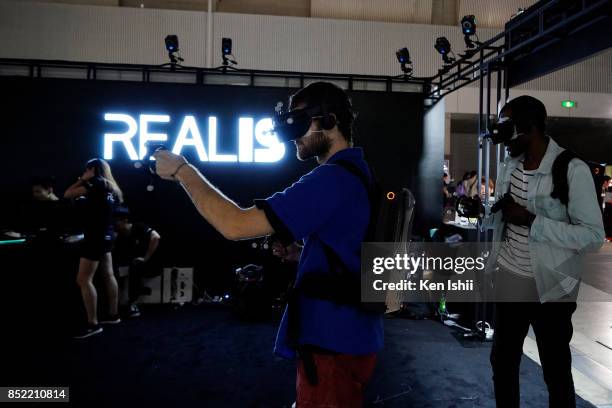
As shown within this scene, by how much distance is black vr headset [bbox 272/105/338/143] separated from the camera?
50.1 inches

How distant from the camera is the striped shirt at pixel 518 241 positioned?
1.94 meters

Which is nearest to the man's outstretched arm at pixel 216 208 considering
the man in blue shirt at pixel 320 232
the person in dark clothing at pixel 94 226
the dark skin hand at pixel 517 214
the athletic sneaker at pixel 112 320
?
the man in blue shirt at pixel 320 232

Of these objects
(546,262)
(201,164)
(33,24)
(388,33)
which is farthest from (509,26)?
(33,24)

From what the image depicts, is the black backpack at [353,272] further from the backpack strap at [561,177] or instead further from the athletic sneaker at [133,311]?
the athletic sneaker at [133,311]

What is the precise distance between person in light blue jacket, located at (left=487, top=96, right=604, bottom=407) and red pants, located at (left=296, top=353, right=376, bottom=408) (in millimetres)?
1049

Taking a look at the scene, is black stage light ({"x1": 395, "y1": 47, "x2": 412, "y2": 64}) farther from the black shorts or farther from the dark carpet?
the black shorts

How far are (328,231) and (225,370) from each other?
8.96ft

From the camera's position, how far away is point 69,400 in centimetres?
299

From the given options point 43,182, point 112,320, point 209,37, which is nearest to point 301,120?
point 112,320

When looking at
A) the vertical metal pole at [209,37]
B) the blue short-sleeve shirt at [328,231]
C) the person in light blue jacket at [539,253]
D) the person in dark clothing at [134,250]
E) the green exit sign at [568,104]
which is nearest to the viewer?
the blue short-sleeve shirt at [328,231]

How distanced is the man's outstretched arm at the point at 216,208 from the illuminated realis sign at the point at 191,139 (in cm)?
462

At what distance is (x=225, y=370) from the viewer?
3.51 metres

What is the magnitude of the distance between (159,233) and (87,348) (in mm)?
2230

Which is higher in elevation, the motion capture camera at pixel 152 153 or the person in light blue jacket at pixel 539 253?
the motion capture camera at pixel 152 153
